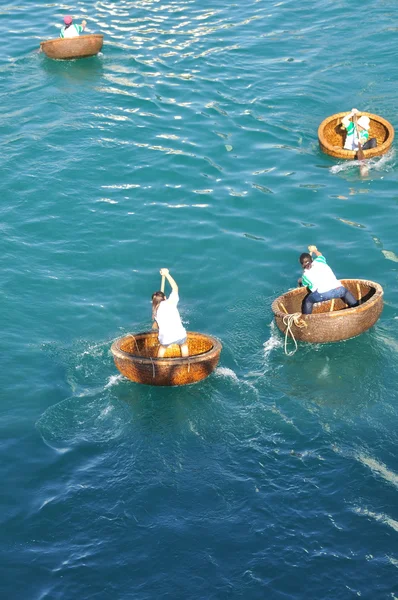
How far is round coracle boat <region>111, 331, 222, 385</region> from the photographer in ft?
49.0

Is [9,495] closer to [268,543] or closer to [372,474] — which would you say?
[268,543]

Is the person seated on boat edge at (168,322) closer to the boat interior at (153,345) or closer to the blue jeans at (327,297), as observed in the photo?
the boat interior at (153,345)

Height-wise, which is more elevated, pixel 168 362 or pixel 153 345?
pixel 168 362

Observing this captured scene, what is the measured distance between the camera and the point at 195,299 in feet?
60.7

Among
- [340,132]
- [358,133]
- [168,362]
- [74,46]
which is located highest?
[74,46]

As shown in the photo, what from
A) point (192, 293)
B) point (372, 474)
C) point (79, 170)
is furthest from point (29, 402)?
point (79, 170)

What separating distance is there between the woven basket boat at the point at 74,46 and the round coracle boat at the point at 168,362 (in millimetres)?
14361

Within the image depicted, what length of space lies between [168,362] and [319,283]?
3530mm

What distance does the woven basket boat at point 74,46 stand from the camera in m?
27.3

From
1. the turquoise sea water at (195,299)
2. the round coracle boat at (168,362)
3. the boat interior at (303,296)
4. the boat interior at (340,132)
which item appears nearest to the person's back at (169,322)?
the round coracle boat at (168,362)

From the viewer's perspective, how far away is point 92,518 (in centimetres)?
1298

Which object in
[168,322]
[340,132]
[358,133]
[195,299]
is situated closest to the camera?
[168,322]

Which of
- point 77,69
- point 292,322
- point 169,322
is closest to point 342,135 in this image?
point 77,69

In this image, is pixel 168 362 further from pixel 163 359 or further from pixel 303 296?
pixel 303 296
